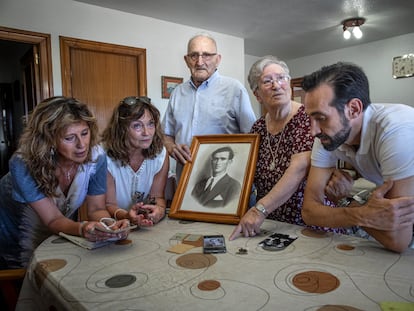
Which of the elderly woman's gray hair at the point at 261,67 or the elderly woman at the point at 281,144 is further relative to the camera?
the elderly woman's gray hair at the point at 261,67

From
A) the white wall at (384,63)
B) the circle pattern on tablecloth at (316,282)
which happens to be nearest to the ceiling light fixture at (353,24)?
the white wall at (384,63)

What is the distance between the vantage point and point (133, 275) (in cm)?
84

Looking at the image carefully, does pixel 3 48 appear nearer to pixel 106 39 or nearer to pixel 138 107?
pixel 106 39

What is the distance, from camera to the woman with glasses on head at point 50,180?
4.13 feet

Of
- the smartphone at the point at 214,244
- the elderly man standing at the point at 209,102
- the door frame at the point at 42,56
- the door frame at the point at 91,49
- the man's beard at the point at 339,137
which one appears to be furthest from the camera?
the door frame at the point at 91,49

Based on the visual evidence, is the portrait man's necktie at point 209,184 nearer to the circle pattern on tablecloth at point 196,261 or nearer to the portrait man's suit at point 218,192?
the portrait man's suit at point 218,192

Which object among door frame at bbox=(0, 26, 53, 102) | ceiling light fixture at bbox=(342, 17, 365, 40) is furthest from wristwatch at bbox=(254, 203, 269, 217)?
ceiling light fixture at bbox=(342, 17, 365, 40)

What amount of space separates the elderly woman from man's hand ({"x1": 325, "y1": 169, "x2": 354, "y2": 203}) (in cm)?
13

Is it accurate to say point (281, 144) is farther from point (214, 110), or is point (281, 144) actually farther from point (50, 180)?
point (50, 180)

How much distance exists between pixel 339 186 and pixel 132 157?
3.19 feet

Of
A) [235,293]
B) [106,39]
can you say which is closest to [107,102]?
[106,39]

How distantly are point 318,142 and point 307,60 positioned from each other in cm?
549

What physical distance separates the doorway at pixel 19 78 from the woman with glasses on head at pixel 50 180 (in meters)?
1.17

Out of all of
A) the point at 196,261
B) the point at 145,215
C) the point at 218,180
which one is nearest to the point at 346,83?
the point at 218,180
